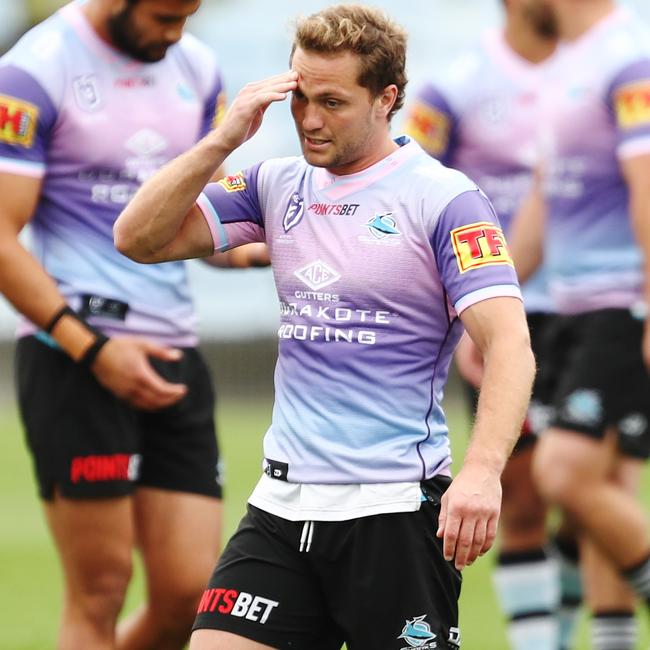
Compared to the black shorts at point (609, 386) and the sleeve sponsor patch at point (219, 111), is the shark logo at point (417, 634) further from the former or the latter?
the black shorts at point (609, 386)

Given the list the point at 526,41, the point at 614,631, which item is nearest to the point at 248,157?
the point at 526,41

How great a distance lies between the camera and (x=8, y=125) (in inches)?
218

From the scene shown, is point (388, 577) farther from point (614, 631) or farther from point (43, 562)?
point (43, 562)

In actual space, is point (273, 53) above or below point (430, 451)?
above

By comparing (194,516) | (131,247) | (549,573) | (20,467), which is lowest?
(20,467)

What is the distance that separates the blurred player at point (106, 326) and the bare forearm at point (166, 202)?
3.43 feet

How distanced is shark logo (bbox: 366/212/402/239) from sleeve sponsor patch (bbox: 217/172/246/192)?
46 cm

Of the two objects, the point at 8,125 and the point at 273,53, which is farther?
the point at 273,53

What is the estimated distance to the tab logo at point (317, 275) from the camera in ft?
14.3

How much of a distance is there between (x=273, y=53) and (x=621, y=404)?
13.7m

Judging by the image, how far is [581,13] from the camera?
704cm

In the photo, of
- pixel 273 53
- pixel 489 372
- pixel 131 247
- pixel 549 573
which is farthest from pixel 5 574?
pixel 273 53

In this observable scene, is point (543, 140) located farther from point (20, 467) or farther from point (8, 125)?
point (20, 467)

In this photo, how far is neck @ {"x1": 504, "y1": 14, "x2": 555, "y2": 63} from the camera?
7.83 meters
